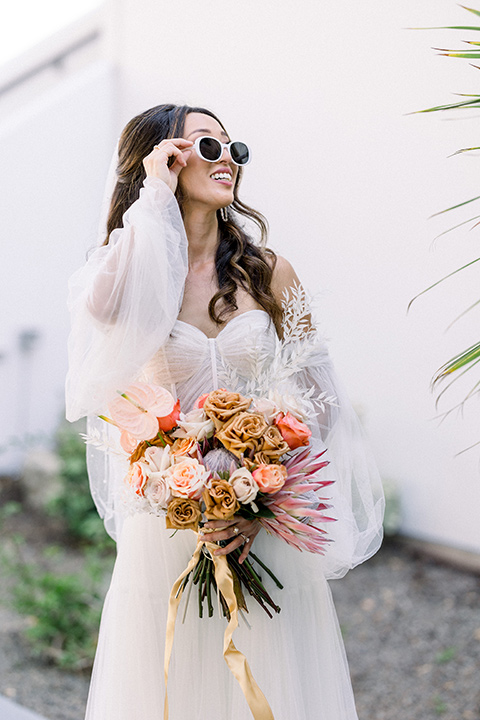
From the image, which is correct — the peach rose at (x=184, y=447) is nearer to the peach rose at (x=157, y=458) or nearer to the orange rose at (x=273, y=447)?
the peach rose at (x=157, y=458)

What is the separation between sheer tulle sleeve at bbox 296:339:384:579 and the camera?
195 centimetres

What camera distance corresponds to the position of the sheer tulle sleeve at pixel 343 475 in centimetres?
195

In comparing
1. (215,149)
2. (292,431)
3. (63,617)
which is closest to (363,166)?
(215,149)

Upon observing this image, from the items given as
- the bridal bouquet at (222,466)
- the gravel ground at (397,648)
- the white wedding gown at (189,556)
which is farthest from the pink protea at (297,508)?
the gravel ground at (397,648)

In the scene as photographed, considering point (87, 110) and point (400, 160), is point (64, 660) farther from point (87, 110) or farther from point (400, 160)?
point (87, 110)

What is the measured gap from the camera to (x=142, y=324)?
1.78 meters

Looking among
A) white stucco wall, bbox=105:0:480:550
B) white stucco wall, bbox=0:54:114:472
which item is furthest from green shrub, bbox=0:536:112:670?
white stucco wall, bbox=105:0:480:550

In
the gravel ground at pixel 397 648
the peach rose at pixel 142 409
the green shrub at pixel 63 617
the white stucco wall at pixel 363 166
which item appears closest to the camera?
the peach rose at pixel 142 409

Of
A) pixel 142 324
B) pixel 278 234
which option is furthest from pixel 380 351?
pixel 142 324

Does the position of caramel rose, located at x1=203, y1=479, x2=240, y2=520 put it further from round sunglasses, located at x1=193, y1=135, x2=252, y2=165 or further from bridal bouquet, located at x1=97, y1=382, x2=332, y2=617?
round sunglasses, located at x1=193, y1=135, x2=252, y2=165

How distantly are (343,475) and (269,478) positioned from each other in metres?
0.48

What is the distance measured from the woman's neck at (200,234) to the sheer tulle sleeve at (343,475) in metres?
0.42

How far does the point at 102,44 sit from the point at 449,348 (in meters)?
3.06

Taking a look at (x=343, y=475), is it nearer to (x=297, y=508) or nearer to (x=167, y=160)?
(x=297, y=508)
